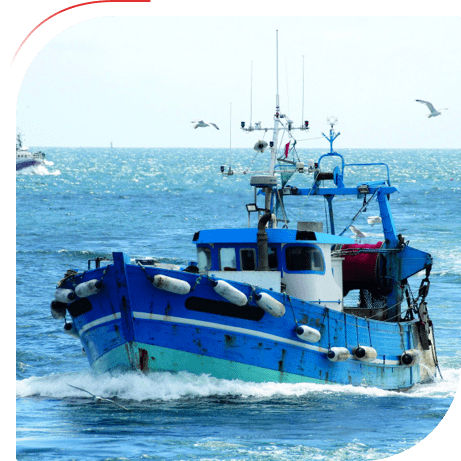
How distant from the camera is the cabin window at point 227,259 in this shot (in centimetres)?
1758

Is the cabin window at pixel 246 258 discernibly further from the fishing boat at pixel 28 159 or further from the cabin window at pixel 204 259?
the fishing boat at pixel 28 159

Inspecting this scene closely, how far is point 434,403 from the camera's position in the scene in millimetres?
18000

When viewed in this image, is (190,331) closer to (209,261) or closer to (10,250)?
(209,261)

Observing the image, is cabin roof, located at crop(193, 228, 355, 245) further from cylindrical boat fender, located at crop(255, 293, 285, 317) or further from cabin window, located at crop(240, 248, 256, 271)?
cylindrical boat fender, located at crop(255, 293, 285, 317)

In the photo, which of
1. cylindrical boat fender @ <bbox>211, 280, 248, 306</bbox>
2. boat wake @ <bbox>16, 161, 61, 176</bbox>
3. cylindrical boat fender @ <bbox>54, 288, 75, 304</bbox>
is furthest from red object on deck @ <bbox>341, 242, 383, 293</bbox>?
boat wake @ <bbox>16, 161, 61, 176</bbox>

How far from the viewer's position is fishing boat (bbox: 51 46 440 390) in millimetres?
15727

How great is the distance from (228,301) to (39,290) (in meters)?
14.5

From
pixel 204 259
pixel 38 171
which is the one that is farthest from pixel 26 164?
pixel 204 259

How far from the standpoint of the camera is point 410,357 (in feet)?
63.7

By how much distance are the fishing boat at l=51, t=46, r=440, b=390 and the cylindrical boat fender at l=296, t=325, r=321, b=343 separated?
3cm

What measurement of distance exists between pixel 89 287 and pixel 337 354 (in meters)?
4.95

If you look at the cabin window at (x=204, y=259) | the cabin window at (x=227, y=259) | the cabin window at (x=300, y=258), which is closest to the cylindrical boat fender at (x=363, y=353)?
the cabin window at (x=300, y=258)

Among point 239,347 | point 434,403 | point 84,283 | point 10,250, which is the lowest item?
point 434,403

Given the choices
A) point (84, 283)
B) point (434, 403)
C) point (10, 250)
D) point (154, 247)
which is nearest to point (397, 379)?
point (434, 403)
